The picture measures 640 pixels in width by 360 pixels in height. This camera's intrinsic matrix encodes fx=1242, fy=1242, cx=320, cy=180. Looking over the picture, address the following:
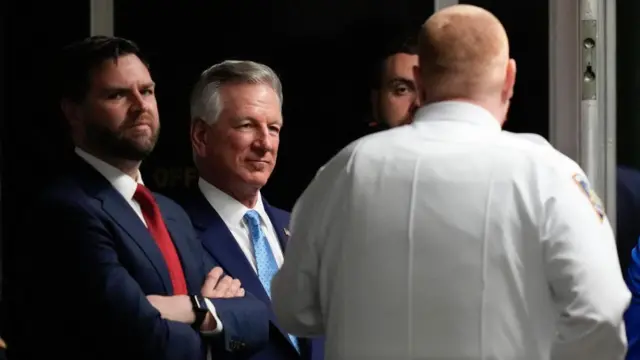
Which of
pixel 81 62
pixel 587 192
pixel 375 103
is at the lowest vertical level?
pixel 587 192

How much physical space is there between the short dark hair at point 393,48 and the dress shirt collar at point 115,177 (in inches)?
39.7

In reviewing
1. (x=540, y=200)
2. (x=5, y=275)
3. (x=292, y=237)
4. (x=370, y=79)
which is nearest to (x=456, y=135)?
A: (x=540, y=200)

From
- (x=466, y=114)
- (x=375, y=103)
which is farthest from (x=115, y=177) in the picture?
(x=375, y=103)

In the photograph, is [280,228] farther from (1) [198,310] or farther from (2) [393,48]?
(2) [393,48]

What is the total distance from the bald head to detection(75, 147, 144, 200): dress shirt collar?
868 millimetres

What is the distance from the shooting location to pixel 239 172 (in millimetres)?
3035

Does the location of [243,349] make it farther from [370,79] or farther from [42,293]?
[370,79]

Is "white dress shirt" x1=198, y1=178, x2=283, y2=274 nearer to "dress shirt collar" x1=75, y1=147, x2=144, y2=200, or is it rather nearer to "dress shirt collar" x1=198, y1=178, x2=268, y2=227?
"dress shirt collar" x1=198, y1=178, x2=268, y2=227

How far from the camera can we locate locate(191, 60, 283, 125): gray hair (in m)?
3.10

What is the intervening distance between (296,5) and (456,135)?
5.49 feet

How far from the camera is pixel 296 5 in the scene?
3.77 m

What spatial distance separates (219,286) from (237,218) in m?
0.25

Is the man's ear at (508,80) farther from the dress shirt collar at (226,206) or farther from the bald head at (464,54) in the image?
the dress shirt collar at (226,206)

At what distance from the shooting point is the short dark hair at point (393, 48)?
11.7ft
